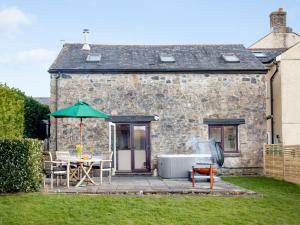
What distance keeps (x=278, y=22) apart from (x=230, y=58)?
9238 millimetres

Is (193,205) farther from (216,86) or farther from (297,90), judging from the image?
(297,90)

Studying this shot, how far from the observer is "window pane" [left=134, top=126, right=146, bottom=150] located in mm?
17078

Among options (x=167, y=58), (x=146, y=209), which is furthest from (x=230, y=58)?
(x=146, y=209)

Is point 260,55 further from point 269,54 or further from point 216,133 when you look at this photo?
point 216,133

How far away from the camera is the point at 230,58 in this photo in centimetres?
1816

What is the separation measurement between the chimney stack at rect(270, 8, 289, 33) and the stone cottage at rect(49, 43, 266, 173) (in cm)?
930

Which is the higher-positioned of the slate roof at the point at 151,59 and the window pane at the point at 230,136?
the slate roof at the point at 151,59

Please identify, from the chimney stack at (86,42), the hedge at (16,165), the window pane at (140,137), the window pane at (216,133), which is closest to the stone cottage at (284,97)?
Result: the window pane at (216,133)

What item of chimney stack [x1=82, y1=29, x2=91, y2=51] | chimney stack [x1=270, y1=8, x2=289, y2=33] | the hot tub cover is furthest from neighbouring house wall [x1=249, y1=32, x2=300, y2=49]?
chimney stack [x1=82, y1=29, x2=91, y2=51]

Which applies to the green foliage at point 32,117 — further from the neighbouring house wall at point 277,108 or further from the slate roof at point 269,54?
the slate roof at point 269,54

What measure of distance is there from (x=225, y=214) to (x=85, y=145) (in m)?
9.28

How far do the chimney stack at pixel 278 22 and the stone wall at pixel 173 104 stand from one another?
31.4ft

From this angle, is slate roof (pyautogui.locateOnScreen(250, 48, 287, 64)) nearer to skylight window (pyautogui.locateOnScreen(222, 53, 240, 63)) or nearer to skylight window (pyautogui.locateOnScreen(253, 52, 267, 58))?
skylight window (pyautogui.locateOnScreen(253, 52, 267, 58))

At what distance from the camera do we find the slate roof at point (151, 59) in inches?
672
